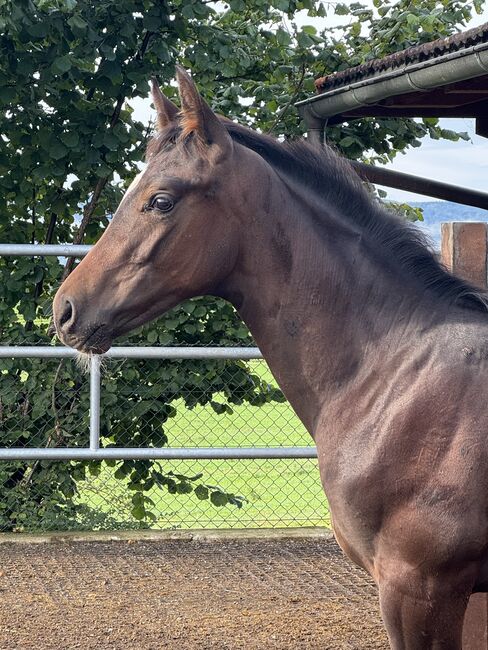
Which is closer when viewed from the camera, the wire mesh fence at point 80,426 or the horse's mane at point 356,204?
the horse's mane at point 356,204

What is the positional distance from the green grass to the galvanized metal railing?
661mm

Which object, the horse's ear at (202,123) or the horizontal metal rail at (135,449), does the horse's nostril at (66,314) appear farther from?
the horizontal metal rail at (135,449)

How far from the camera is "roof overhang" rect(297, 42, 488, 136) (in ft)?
14.1

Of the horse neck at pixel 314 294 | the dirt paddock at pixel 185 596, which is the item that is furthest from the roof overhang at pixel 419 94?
the dirt paddock at pixel 185 596

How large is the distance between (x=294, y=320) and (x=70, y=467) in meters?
3.85

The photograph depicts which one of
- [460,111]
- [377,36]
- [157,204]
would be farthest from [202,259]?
[377,36]

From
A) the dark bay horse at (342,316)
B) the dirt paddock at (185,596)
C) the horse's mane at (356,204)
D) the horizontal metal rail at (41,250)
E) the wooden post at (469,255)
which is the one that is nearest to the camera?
the dark bay horse at (342,316)

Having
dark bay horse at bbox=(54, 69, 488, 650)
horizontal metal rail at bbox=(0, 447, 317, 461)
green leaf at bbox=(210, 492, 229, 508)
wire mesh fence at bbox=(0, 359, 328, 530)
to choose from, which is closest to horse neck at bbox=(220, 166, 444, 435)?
dark bay horse at bbox=(54, 69, 488, 650)

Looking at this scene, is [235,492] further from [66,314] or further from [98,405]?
[66,314]

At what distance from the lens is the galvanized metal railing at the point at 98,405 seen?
539 cm

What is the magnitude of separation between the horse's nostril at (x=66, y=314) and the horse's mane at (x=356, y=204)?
0.49m

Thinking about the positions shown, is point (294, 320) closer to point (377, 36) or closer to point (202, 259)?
point (202, 259)

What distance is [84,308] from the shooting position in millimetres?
2518

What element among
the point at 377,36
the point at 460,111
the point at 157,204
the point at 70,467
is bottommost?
the point at 70,467
